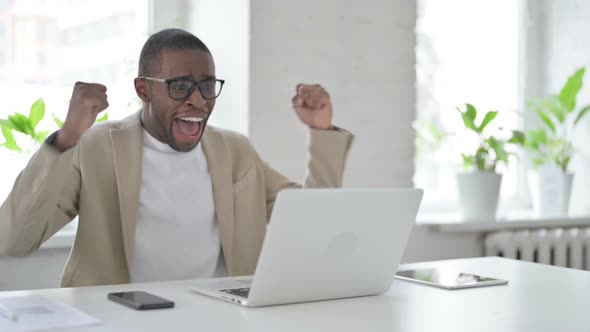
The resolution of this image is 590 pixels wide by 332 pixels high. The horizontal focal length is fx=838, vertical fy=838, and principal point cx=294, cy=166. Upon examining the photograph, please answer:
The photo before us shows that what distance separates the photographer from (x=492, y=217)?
12.0ft

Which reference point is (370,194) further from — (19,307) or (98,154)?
(98,154)

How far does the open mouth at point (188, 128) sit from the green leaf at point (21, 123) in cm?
72

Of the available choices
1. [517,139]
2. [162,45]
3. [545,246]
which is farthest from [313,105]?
[545,246]

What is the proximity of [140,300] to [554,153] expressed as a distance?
2794 millimetres

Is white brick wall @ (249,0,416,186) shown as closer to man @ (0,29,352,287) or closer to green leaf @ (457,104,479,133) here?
green leaf @ (457,104,479,133)

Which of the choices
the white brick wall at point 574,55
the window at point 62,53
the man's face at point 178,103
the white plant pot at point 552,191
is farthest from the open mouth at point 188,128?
the white brick wall at point 574,55

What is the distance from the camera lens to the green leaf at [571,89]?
3.84 meters

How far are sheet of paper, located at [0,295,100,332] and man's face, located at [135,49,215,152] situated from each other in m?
0.79

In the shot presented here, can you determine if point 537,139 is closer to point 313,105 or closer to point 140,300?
point 313,105

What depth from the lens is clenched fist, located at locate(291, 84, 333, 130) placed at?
98.0 inches

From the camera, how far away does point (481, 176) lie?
11.8 ft

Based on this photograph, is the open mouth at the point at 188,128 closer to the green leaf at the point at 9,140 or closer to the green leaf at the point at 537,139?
the green leaf at the point at 9,140

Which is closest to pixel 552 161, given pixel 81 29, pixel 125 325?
pixel 81 29

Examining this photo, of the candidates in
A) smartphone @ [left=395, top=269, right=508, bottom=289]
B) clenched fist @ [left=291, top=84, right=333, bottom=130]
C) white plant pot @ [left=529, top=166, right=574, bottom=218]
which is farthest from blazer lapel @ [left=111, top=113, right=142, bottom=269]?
white plant pot @ [left=529, top=166, right=574, bottom=218]
